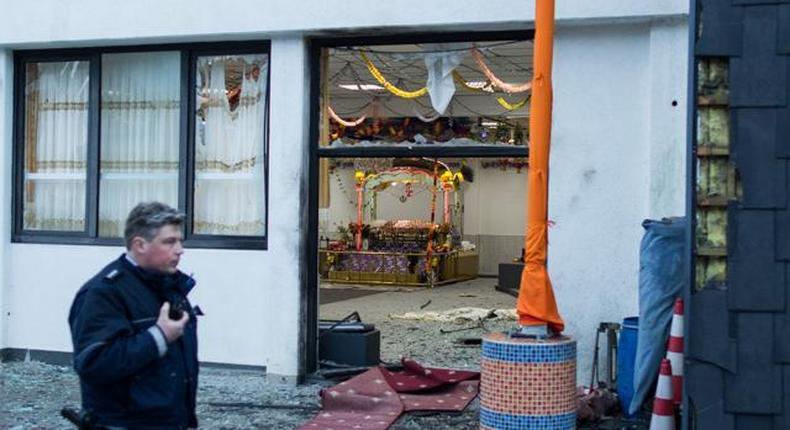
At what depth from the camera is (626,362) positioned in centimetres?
697

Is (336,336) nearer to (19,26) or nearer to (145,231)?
(19,26)

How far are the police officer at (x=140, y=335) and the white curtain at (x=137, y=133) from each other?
5.89m

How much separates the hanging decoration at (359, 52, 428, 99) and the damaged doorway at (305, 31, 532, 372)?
0.02 meters

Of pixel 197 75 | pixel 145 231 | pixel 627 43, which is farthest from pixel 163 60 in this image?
pixel 145 231

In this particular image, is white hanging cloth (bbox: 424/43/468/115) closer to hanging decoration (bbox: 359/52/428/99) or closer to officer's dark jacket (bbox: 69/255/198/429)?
hanging decoration (bbox: 359/52/428/99)

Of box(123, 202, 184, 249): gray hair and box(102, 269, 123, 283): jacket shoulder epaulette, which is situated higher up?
box(123, 202, 184, 249): gray hair

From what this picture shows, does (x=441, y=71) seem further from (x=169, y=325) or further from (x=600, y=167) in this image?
(x=169, y=325)

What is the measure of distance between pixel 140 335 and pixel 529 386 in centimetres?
315

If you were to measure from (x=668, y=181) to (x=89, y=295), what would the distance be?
18.1 ft

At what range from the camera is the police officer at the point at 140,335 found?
11.8 feet

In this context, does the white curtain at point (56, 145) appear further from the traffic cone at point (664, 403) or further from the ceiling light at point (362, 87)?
the traffic cone at point (664, 403)

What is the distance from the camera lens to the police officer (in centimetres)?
360

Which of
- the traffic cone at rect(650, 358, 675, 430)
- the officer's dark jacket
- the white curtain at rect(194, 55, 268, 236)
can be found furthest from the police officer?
the white curtain at rect(194, 55, 268, 236)

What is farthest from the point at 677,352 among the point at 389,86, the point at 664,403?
the point at 389,86
